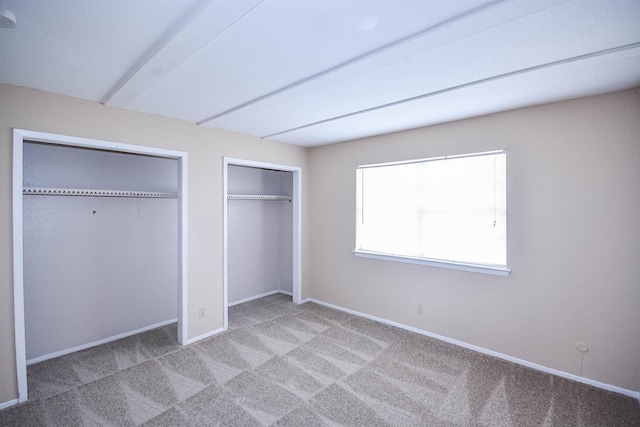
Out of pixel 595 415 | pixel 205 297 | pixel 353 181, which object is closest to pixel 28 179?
pixel 205 297

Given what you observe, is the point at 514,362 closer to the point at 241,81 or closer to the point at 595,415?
the point at 595,415

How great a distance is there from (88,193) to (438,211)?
362 cm

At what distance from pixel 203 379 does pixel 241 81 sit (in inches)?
97.4

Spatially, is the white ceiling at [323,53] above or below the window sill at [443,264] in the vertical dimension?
above

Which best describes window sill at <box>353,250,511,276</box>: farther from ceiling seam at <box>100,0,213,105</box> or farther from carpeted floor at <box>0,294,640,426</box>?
ceiling seam at <box>100,0,213,105</box>

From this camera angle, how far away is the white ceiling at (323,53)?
1.39 metres

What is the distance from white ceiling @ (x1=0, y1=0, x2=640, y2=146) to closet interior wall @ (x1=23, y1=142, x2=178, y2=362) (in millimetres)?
981

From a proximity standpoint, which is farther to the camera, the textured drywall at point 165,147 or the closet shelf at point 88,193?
the closet shelf at point 88,193

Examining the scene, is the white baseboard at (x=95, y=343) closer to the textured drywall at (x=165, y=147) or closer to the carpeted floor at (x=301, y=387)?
the carpeted floor at (x=301, y=387)

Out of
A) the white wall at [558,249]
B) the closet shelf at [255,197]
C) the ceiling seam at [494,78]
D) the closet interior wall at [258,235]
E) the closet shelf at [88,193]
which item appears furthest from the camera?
the closet interior wall at [258,235]

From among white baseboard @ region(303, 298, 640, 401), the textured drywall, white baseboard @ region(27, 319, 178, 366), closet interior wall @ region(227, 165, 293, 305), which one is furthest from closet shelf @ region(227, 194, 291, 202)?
white baseboard @ region(303, 298, 640, 401)

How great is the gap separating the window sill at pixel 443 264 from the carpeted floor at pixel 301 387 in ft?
2.74

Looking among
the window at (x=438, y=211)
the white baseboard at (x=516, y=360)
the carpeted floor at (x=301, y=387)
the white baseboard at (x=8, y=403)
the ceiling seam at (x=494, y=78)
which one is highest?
the ceiling seam at (x=494, y=78)

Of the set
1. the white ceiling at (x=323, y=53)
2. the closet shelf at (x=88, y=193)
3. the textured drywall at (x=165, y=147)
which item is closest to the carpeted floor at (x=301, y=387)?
the textured drywall at (x=165, y=147)
